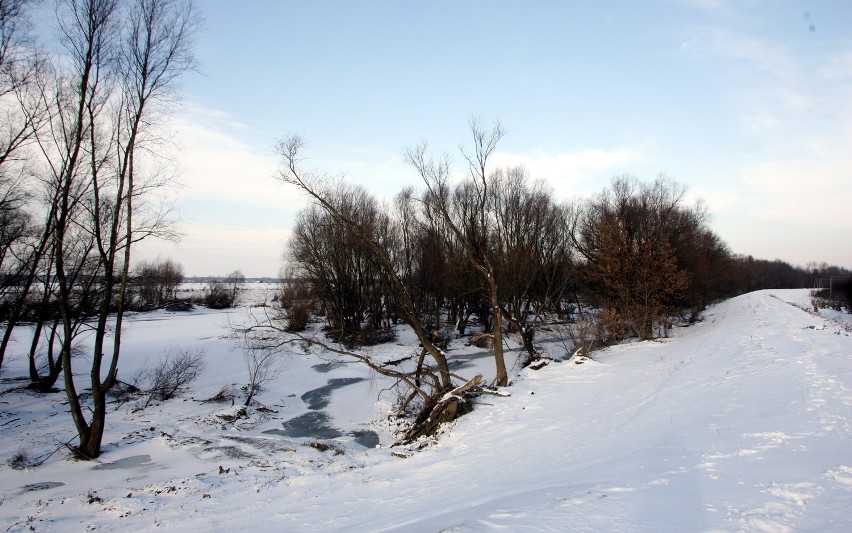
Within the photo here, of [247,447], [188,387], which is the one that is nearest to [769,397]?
[247,447]

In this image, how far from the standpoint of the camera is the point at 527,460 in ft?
26.8

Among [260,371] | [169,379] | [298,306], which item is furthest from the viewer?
[298,306]

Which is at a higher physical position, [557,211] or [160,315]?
[557,211]

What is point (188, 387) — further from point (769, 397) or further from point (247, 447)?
point (769, 397)

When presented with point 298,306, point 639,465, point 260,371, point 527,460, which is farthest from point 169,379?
point 639,465

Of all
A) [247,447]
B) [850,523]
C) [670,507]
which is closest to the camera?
[850,523]

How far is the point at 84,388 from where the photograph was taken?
1933 centimetres

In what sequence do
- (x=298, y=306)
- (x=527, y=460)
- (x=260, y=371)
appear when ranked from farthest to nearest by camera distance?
(x=298, y=306)
(x=260, y=371)
(x=527, y=460)

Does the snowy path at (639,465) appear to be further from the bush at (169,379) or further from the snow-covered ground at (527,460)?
the bush at (169,379)

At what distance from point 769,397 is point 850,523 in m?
5.00

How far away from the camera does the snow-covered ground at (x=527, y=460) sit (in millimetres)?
4566

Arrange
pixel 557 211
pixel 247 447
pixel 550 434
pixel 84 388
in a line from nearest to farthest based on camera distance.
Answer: pixel 550 434, pixel 247 447, pixel 84 388, pixel 557 211

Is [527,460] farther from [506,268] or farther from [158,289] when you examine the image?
[158,289]

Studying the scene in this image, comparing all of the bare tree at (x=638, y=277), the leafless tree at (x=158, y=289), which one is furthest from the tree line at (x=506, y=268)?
the leafless tree at (x=158, y=289)
